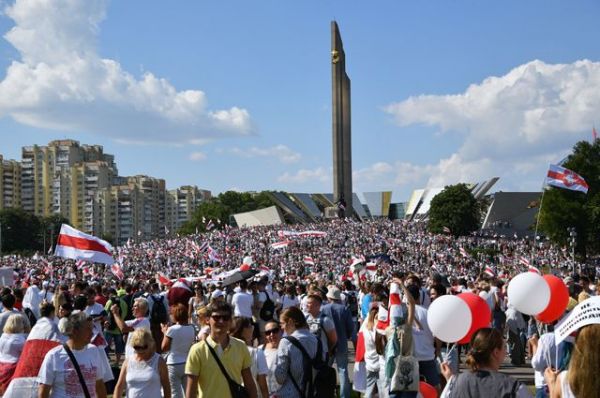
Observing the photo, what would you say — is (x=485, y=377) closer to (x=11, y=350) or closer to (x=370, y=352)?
(x=370, y=352)

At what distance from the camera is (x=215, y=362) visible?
5.60 meters

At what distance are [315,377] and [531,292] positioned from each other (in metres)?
1.73

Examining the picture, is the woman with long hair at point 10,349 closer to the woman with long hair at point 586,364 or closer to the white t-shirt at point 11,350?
the white t-shirt at point 11,350

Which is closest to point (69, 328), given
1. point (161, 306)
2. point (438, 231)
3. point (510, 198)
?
point (161, 306)

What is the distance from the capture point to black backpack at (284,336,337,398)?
6.29 metres

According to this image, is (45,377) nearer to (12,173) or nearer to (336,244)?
(336,244)

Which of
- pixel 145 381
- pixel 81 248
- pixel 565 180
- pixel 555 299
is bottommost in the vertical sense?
pixel 145 381

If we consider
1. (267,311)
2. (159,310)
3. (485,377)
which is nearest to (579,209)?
(267,311)

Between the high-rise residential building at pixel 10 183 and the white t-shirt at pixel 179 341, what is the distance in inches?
6422

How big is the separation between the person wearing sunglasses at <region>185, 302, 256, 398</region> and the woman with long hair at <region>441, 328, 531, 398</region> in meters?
1.85

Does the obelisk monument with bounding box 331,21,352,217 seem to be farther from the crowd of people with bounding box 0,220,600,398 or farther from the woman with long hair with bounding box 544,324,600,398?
the woman with long hair with bounding box 544,324,600,398

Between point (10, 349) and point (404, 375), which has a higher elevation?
point (10, 349)

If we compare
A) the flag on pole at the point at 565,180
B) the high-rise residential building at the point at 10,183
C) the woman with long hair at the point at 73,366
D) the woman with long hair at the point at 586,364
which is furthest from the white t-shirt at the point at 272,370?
the high-rise residential building at the point at 10,183

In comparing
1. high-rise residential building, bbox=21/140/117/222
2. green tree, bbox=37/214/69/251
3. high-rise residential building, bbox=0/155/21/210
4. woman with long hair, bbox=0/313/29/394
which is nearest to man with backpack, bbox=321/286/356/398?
woman with long hair, bbox=0/313/29/394
